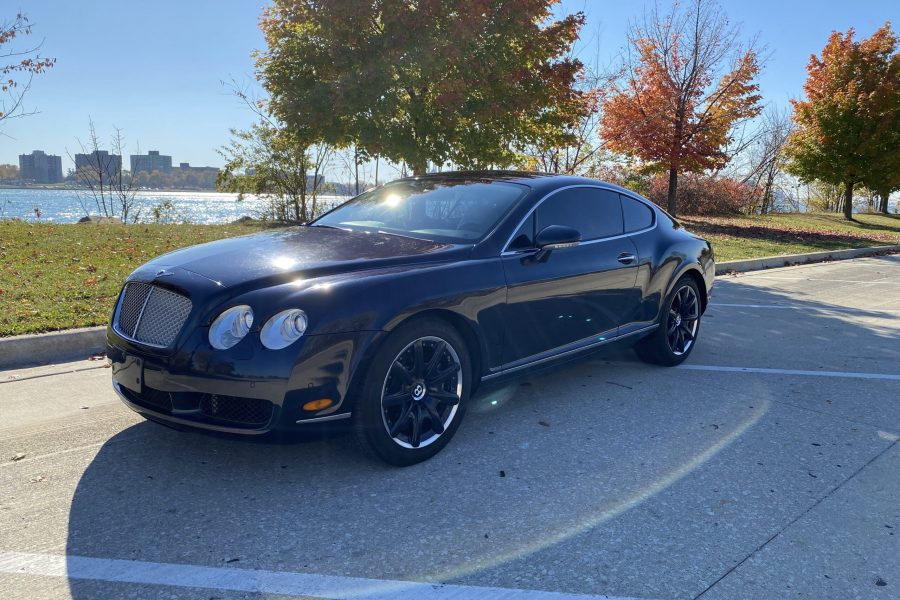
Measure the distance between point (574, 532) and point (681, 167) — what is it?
19.3 meters

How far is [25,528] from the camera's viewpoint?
2.92 metres

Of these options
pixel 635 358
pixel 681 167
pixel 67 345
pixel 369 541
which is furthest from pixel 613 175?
pixel 369 541

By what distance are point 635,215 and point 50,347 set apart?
4912 mm

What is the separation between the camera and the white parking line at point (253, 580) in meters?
2.51

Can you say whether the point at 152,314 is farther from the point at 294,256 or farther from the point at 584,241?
the point at 584,241

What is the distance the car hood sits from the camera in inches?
136

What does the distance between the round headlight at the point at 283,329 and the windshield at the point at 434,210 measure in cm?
129

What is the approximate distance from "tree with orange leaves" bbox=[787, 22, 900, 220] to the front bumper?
28496 millimetres

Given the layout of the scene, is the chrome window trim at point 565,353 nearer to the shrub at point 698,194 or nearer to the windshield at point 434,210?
the windshield at point 434,210

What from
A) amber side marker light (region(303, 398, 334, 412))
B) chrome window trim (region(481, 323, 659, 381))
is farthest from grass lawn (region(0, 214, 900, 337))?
chrome window trim (region(481, 323, 659, 381))

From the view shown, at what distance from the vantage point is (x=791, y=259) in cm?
1486

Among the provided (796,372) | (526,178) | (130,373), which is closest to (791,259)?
(796,372)

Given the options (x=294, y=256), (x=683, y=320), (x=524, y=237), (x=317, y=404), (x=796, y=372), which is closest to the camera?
(x=317, y=404)

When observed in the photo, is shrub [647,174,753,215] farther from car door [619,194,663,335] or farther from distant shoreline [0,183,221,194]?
car door [619,194,663,335]
